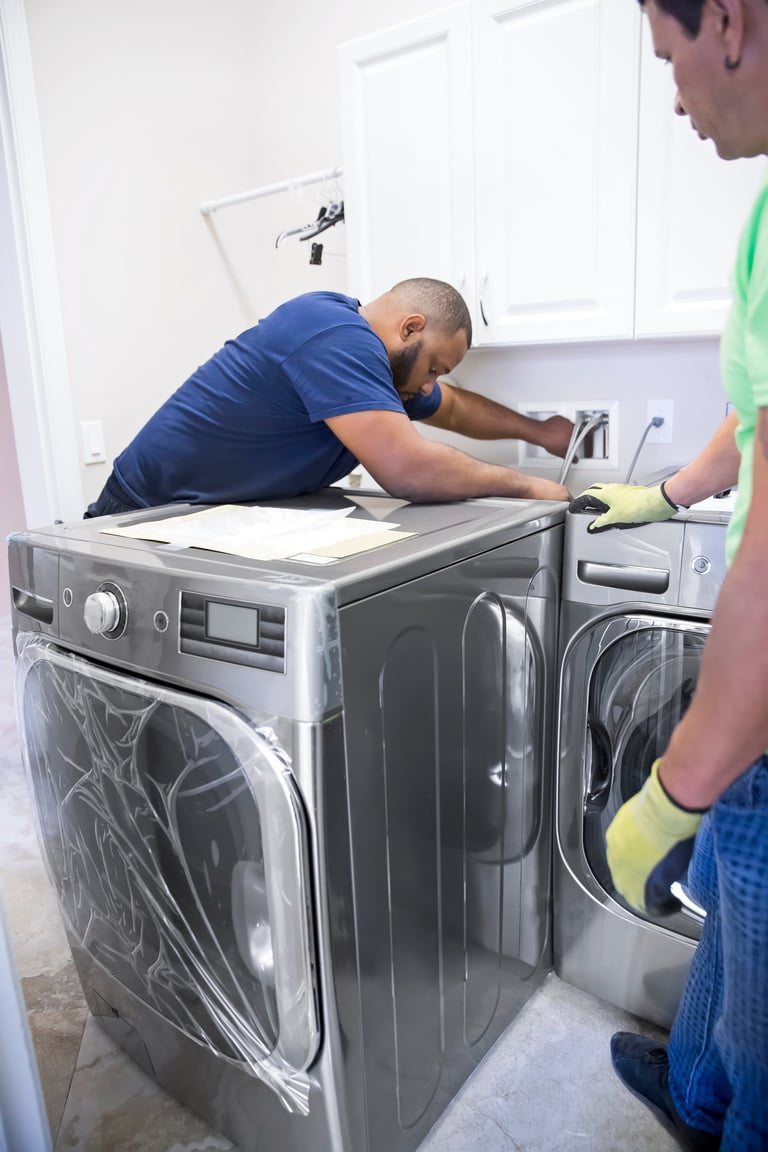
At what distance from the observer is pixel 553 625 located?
1.43 meters

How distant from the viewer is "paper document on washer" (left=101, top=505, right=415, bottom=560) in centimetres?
113

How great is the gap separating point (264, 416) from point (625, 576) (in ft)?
2.55

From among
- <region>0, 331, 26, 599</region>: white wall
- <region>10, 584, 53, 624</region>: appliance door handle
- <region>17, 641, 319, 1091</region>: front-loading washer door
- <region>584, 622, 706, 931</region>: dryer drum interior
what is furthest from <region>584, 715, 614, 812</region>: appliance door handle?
<region>0, 331, 26, 599</region>: white wall

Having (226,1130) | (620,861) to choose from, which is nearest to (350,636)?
(620,861)

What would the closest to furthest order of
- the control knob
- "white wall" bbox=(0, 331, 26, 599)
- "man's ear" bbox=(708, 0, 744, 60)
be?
"man's ear" bbox=(708, 0, 744, 60)
the control knob
"white wall" bbox=(0, 331, 26, 599)

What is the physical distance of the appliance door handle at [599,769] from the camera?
56.0 inches

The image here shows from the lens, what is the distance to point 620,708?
139cm

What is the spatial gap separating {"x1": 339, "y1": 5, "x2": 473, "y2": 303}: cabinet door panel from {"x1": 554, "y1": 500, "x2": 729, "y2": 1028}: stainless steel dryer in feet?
2.60

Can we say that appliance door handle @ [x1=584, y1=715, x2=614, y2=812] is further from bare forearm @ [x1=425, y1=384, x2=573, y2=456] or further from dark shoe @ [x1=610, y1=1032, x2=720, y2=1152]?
bare forearm @ [x1=425, y1=384, x2=573, y2=456]

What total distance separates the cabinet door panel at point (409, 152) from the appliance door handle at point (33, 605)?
3.57 ft

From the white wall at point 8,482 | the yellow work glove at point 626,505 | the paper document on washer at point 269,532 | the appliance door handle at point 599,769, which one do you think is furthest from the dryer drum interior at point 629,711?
the white wall at point 8,482

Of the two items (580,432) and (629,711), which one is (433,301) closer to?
(580,432)

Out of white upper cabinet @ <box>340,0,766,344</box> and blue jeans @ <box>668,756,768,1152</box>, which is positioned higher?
white upper cabinet @ <box>340,0,766,344</box>

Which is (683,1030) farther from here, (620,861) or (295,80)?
(295,80)
